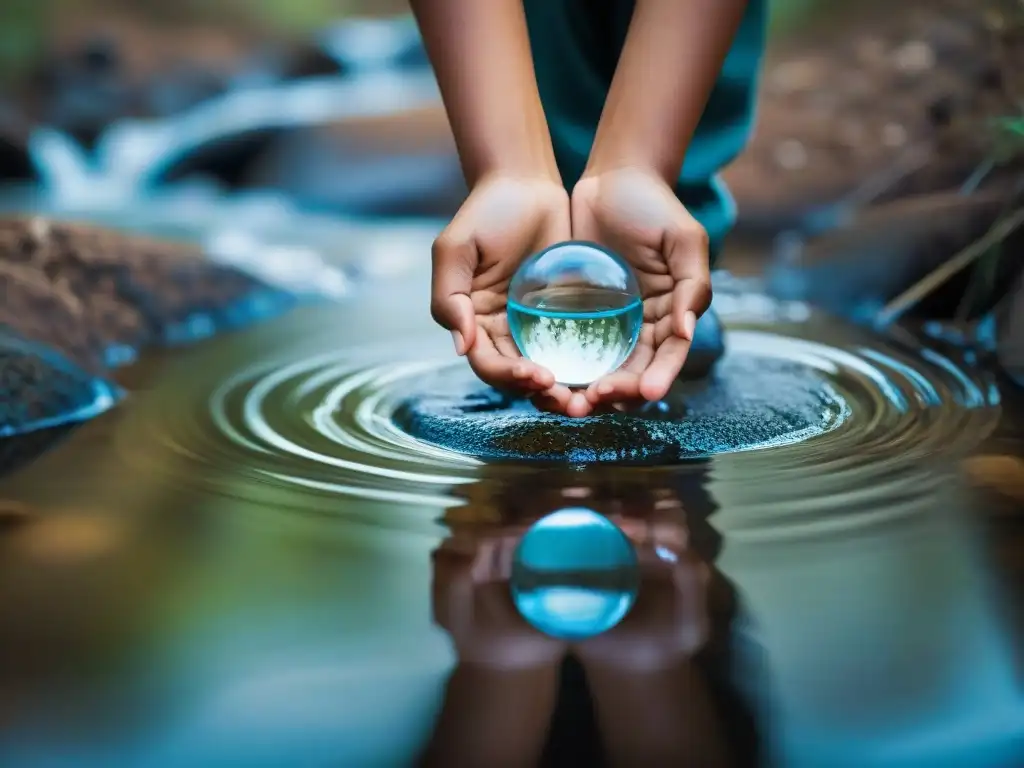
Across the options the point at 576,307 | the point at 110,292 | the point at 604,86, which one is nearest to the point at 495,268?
the point at 576,307

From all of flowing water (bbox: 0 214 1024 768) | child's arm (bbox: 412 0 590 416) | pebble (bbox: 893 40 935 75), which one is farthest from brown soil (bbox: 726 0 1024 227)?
child's arm (bbox: 412 0 590 416)

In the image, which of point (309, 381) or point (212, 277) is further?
point (212, 277)

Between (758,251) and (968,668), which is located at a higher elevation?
(758,251)

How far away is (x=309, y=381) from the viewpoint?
2.31 metres

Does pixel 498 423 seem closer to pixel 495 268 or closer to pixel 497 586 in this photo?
pixel 495 268

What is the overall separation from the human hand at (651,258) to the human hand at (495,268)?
47 millimetres

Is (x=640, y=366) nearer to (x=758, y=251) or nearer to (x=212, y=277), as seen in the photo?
(x=212, y=277)

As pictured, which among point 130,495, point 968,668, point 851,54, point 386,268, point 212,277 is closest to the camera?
point 968,668

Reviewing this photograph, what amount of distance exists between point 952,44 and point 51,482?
479 cm

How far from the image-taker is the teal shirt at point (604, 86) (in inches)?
90.7

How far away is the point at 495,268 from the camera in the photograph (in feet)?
6.17

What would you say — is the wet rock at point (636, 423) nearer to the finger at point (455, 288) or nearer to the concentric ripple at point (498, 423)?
the concentric ripple at point (498, 423)

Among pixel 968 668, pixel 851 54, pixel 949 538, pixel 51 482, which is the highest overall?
Result: pixel 851 54

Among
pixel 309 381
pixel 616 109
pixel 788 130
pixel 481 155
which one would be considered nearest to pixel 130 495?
pixel 309 381
